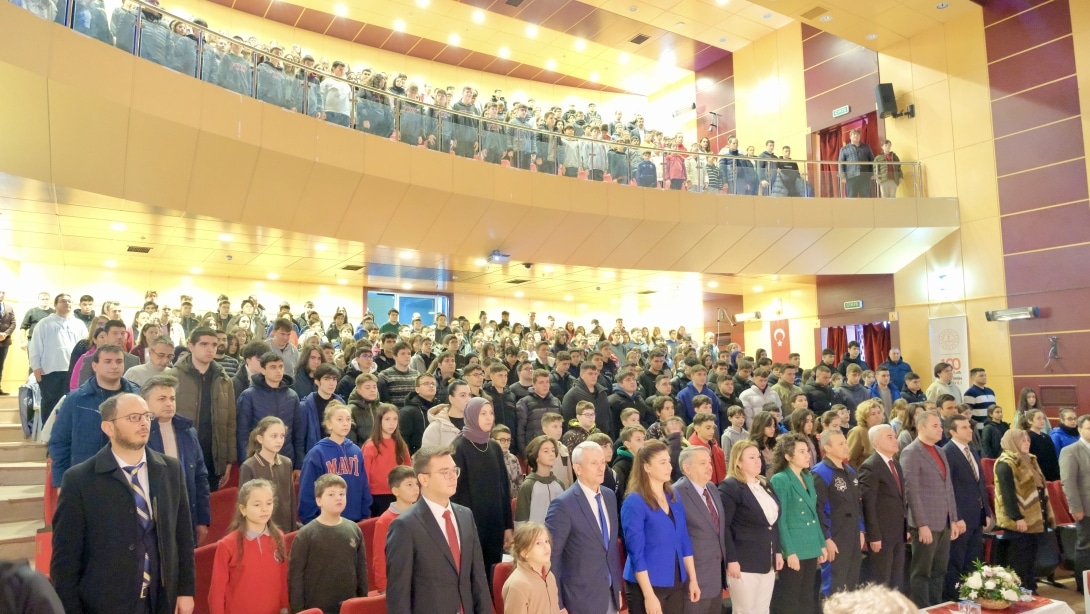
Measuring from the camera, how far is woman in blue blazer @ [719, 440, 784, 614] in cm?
474

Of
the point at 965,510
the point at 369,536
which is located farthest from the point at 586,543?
the point at 965,510

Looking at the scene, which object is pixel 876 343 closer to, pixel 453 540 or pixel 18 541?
pixel 453 540

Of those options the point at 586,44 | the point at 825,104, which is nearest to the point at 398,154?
the point at 586,44

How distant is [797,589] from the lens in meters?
4.96

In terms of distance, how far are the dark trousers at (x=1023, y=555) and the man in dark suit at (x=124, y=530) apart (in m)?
6.81

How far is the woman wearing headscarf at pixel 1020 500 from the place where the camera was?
6.62 meters

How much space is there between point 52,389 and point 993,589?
771 centimetres

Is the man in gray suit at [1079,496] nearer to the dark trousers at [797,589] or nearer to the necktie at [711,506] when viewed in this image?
the dark trousers at [797,589]

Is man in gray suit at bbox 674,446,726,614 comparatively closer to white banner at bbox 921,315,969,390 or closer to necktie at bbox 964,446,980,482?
necktie at bbox 964,446,980,482

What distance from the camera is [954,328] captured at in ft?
45.7

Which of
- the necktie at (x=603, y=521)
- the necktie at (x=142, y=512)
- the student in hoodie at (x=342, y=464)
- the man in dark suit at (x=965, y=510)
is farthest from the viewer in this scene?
the man in dark suit at (x=965, y=510)

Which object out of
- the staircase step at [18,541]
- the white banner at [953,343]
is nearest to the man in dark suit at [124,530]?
the staircase step at [18,541]

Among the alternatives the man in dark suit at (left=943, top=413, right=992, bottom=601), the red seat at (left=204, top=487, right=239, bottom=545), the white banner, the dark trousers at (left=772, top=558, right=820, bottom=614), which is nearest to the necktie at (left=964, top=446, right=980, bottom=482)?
the man in dark suit at (left=943, top=413, right=992, bottom=601)

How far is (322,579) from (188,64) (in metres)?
6.81
